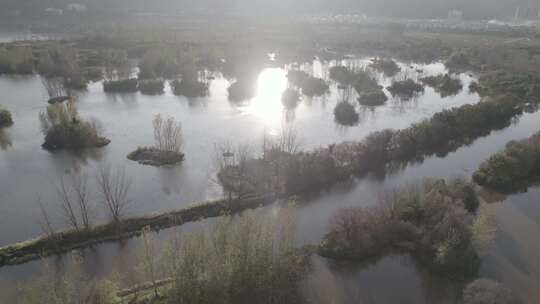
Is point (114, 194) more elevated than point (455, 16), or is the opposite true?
point (455, 16)

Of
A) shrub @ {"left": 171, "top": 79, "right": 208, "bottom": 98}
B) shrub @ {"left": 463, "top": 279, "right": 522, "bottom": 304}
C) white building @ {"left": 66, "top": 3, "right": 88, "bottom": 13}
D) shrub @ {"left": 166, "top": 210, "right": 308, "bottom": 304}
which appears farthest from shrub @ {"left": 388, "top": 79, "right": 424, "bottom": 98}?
white building @ {"left": 66, "top": 3, "right": 88, "bottom": 13}

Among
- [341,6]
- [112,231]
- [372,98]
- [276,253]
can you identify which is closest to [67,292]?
[276,253]

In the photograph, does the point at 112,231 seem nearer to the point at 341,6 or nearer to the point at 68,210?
the point at 68,210

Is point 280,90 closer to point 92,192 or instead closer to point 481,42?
point 92,192

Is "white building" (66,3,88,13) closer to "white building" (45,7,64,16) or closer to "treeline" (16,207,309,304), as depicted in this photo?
"white building" (45,7,64,16)

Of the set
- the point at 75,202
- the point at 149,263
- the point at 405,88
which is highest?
the point at 149,263

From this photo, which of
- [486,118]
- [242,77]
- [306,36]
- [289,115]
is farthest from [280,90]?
[306,36]

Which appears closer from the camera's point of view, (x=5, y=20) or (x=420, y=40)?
(x=420, y=40)
